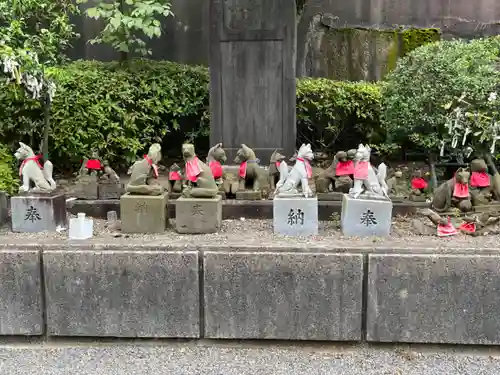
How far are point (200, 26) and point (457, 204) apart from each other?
17.7 ft

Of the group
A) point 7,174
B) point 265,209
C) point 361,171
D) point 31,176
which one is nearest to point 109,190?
point 31,176

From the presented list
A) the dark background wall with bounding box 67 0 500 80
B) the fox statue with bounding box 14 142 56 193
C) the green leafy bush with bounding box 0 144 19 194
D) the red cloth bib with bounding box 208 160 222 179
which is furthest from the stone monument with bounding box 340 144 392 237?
the dark background wall with bounding box 67 0 500 80

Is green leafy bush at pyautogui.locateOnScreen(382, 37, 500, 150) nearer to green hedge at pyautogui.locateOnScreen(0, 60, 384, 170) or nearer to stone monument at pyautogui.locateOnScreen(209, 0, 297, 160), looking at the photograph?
green hedge at pyautogui.locateOnScreen(0, 60, 384, 170)

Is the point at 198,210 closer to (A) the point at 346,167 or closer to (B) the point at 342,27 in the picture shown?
(A) the point at 346,167

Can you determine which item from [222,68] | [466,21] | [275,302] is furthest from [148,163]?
[466,21]

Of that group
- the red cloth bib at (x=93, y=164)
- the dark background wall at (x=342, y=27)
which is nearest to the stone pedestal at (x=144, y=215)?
the red cloth bib at (x=93, y=164)

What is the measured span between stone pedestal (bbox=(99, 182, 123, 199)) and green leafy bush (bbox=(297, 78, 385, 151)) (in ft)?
9.81

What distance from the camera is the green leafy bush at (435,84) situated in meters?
5.30

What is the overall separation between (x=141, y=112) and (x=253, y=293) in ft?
12.2

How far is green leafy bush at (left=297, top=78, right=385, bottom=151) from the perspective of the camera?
6961 millimetres

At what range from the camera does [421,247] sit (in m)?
3.57

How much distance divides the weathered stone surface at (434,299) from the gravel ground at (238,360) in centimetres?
12

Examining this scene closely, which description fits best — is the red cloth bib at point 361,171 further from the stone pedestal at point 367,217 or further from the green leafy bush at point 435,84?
the green leafy bush at point 435,84

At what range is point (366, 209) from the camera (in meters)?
3.97
